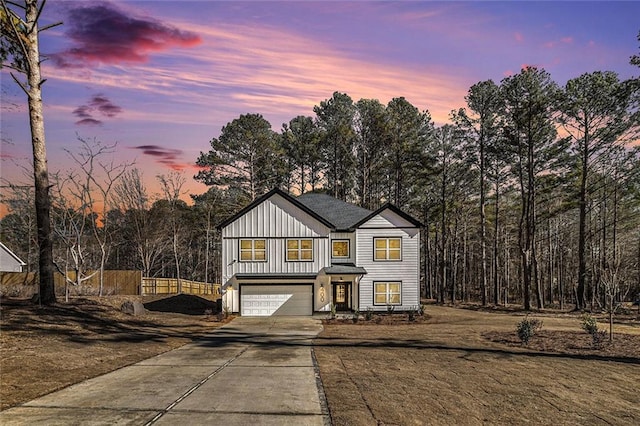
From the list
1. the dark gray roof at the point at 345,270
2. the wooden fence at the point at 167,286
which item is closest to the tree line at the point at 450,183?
the wooden fence at the point at 167,286

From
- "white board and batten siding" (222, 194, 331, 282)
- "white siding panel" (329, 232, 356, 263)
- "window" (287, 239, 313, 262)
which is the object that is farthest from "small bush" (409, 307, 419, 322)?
"window" (287, 239, 313, 262)

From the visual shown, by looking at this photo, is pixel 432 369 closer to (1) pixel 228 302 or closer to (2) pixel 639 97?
(1) pixel 228 302

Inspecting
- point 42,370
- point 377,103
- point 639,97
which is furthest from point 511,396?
point 377,103

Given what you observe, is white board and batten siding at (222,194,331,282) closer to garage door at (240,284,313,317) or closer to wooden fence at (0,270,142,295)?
garage door at (240,284,313,317)

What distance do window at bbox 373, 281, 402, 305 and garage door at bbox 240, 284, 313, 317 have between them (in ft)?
14.4

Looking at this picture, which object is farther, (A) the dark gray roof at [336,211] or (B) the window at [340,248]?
(A) the dark gray roof at [336,211]

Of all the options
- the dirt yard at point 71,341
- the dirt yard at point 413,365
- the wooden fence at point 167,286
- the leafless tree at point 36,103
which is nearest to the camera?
the dirt yard at point 413,365

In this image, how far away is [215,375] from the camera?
37.9 ft

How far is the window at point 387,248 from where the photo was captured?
1154 inches

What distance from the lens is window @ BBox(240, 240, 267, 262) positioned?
29.0 m

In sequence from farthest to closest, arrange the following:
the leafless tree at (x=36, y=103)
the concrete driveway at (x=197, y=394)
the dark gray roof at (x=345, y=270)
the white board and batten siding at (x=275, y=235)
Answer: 1. the white board and batten siding at (x=275, y=235)
2. the dark gray roof at (x=345, y=270)
3. the leafless tree at (x=36, y=103)
4. the concrete driveway at (x=197, y=394)

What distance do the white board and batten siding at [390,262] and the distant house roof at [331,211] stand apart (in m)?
0.43

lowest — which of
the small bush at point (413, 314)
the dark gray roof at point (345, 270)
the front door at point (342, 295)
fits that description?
the small bush at point (413, 314)

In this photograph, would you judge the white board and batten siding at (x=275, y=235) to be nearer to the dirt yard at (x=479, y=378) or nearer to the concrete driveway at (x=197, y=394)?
the dirt yard at (x=479, y=378)
